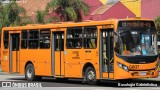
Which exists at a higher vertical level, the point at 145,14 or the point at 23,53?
the point at 145,14

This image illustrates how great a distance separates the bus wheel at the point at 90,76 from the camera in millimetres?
21469

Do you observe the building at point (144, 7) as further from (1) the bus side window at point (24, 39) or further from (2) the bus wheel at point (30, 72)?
(2) the bus wheel at point (30, 72)

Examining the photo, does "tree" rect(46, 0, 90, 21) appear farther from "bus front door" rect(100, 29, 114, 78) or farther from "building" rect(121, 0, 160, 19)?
"bus front door" rect(100, 29, 114, 78)

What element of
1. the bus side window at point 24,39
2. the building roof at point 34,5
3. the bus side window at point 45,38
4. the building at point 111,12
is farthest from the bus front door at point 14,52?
the building roof at point 34,5

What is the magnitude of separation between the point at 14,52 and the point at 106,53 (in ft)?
26.7

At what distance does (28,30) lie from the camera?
2617cm

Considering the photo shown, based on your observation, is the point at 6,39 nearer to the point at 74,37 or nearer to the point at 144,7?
the point at 74,37

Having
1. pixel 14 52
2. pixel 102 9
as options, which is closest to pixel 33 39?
pixel 14 52

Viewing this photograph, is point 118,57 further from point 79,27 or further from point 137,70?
point 79,27

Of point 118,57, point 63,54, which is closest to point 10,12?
point 63,54

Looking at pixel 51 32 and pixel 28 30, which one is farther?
pixel 28 30

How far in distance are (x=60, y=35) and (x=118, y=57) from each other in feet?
15.2

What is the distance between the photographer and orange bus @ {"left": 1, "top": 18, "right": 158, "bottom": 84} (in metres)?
20.2

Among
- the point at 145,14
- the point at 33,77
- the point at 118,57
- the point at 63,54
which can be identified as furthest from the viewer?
the point at 145,14
